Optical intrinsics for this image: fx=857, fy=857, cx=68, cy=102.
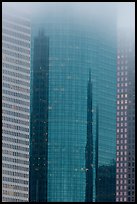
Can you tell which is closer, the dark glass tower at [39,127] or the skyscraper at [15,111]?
the skyscraper at [15,111]

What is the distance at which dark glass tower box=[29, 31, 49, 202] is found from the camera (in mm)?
167250

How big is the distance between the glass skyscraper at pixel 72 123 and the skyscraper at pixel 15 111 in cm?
556

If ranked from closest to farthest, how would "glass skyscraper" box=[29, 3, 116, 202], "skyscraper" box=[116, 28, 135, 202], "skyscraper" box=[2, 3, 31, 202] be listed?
"skyscraper" box=[2, 3, 31, 202] < "glass skyscraper" box=[29, 3, 116, 202] < "skyscraper" box=[116, 28, 135, 202]

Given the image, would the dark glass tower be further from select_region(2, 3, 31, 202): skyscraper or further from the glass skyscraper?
select_region(2, 3, 31, 202): skyscraper

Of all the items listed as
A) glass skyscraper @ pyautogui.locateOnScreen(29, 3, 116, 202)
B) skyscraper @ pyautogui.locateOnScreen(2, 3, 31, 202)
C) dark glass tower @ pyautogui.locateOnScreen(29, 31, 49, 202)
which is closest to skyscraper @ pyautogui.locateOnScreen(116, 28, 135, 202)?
glass skyscraper @ pyautogui.locateOnScreen(29, 3, 116, 202)

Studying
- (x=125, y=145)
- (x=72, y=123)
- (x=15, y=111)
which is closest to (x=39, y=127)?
(x=72, y=123)

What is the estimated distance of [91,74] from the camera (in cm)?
18200

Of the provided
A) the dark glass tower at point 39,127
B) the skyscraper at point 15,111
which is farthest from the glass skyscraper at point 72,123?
the skyscraper at point 15,111

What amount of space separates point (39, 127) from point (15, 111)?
46.7ft

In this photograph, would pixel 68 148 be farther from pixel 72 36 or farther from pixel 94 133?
pixel 72 36

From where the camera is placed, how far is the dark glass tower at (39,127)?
167250mm

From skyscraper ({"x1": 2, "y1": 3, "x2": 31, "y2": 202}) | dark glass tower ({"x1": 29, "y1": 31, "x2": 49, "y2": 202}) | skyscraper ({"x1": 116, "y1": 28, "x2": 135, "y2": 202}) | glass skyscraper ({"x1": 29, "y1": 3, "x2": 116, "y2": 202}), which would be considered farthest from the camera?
skyscraper ({"x1": 116, "y1": 28, "x2": 135, "y2": 202})

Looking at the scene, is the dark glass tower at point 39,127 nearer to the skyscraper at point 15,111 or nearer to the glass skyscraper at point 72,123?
the glass skyscraper at point 72,123

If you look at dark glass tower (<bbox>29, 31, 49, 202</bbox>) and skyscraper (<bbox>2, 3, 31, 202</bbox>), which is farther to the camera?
dark glass tower (<bbox>29, 31, 49, 202</bbox>)
